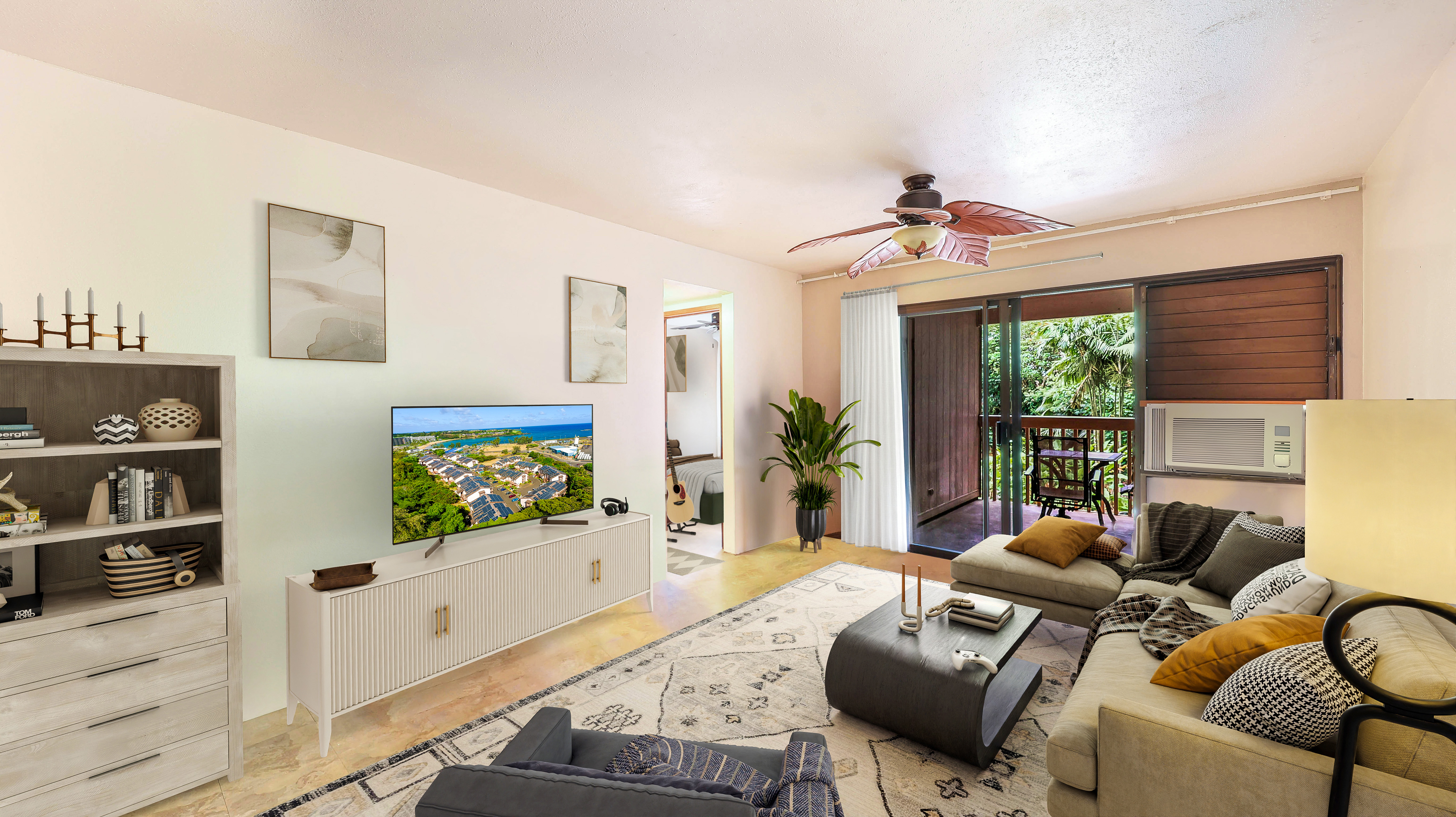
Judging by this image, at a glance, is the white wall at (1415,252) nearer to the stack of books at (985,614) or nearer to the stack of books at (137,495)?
the stack of books at (985,614)

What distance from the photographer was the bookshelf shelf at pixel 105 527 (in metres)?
1.85

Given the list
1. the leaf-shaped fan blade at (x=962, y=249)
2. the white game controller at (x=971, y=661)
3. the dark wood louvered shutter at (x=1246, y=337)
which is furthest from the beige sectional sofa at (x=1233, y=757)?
the dark wood louvered shutter at (x=1246, y=337)

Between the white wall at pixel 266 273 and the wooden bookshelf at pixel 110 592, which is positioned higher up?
the white wall at pixel 266 273

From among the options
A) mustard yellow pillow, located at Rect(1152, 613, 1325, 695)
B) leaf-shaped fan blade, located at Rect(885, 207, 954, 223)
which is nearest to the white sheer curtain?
leaf-shaped fan blade, located at Rect(885, 207, 954, 223)

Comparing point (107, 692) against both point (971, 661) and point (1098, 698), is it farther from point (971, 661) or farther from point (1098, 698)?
point (1098, 698)

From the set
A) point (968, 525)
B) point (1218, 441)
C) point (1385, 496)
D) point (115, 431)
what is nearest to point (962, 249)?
point (1218, 441)

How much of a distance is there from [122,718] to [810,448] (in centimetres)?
424

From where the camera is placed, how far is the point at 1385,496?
1079 mm

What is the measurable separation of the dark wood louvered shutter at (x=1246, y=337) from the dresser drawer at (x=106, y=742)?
5176 mm

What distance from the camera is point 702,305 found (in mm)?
5305

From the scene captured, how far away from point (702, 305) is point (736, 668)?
3.22m

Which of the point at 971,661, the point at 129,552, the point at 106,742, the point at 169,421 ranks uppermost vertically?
the point at 169,421

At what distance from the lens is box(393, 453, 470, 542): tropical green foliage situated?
2.75 m

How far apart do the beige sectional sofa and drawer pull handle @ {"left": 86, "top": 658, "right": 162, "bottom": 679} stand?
2816 millimetres
